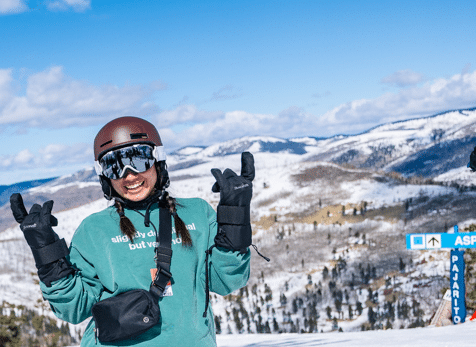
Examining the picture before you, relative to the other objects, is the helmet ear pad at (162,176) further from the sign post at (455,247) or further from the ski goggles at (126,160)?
the sign post at (455,247)

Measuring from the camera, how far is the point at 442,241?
60.7 feet

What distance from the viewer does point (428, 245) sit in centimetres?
1856

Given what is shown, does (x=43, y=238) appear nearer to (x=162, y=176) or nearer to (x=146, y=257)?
(x=146, y=257)

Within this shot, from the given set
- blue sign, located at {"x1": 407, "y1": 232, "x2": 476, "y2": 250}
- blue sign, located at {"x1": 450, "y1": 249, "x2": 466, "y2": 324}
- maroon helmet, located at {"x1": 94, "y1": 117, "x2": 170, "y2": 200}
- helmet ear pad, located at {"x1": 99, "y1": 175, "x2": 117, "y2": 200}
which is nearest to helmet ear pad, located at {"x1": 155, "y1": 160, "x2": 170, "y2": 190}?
maroon helmet, located at {"x1": 94, "y1": 117, "x2": 170, "y2": 200}

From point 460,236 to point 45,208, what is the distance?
1764 centimetres

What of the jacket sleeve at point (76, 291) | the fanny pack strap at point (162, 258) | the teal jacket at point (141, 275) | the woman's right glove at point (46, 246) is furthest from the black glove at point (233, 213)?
the woman's right glove at point (46, 246)

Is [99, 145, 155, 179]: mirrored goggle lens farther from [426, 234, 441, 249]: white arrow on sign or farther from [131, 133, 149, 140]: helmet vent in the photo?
[426, 234, 441, 249]: white arrow on sign

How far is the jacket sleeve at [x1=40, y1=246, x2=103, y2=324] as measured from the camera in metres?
4.02

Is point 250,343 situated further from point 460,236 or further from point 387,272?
point 387,272

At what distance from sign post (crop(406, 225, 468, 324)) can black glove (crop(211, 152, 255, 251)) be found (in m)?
15.7

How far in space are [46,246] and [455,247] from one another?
59.1 feet

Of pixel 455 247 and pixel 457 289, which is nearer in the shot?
pixel 455 247

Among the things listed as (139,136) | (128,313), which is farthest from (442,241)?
(128,313)

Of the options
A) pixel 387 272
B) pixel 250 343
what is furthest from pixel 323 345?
pixel 387 272
